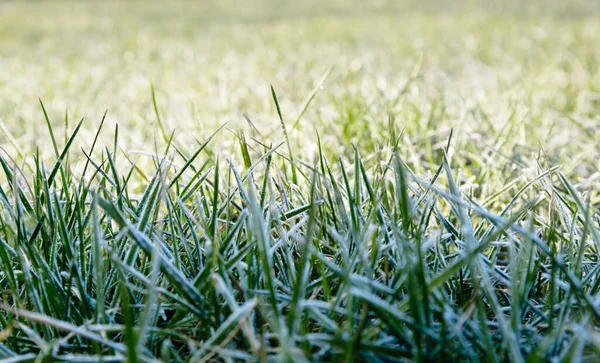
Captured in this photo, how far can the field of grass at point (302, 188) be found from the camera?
684 millimetres

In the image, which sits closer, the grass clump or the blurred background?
the grass clump

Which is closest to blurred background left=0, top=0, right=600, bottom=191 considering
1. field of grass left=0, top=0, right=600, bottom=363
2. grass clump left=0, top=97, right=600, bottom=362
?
field of grass left=0, top=0, right=600, bottom=363

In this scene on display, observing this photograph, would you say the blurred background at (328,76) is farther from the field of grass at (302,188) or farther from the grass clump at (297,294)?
the grass clump at (297,294)

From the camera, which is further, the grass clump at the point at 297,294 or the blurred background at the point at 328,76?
the blurred background at the point at 328,76

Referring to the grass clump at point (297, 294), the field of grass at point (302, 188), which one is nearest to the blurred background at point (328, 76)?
the field of grass at point (302, 188)

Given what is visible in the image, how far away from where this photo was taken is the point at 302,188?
136cm

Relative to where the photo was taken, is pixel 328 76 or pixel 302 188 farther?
pixel 328 76

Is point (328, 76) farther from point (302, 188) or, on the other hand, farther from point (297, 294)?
point (297, 294)

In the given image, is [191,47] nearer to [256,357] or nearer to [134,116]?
[134,116]

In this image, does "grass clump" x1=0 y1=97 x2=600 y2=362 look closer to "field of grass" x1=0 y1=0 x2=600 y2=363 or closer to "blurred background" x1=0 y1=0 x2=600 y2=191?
"field of grass" x1=0 y1=0 x2=600 y2=363

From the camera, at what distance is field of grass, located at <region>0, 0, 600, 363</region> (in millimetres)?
684

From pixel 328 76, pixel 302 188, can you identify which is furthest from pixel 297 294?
pixel 328 76

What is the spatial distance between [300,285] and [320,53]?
3.31 meters

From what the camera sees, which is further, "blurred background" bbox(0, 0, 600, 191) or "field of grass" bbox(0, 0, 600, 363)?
"blurred background" bbox(0, 0, 600, 191)
